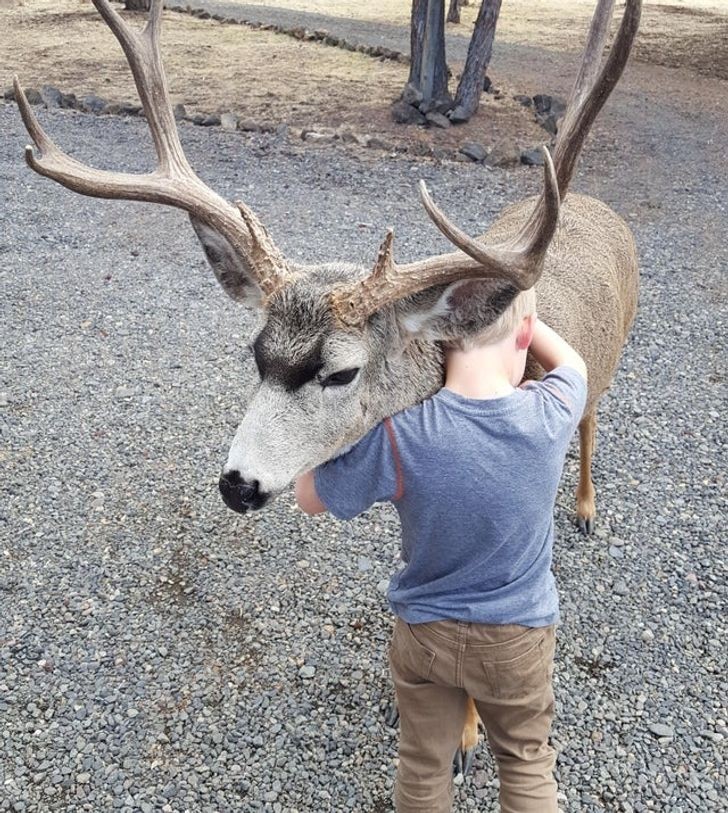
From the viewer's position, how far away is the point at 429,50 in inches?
453

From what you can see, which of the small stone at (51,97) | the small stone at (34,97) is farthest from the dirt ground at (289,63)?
the small stone at (34,97)

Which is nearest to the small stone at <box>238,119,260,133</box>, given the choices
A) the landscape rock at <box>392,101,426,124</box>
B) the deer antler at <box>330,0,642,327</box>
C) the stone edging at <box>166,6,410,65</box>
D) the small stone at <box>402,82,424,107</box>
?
the landscape rock at <box>392,101,426,124</box>

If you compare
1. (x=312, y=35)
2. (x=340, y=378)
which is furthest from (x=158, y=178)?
(x=312, y=35)

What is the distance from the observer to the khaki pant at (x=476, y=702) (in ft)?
7.54

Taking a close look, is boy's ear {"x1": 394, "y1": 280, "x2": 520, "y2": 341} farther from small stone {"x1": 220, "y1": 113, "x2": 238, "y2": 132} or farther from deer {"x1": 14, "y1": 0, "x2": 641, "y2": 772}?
small stone {"x1": 220, "y1": 113, "x2": 238, "y2": 132}

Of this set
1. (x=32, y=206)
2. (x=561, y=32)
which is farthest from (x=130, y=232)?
(x=561, y=32)

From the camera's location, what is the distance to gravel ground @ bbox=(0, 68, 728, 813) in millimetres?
3156

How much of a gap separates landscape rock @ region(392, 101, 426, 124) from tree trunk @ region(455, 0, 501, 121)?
0.55 metres

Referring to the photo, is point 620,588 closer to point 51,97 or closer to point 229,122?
point 229,122

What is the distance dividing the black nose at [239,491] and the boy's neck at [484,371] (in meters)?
0.61

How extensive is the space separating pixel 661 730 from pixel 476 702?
4.23ft

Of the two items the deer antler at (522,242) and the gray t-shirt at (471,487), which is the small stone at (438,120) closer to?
the deer antler at (522,242)

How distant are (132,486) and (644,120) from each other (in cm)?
1055

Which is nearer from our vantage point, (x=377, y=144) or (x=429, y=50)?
(x=377, y=144)
